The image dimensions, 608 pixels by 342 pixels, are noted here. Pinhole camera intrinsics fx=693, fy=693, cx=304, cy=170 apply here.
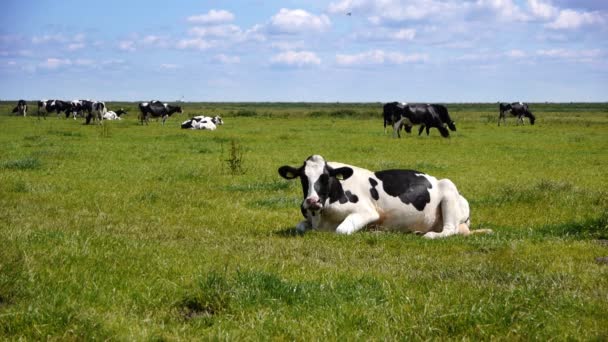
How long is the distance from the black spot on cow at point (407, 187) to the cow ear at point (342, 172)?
613 mm

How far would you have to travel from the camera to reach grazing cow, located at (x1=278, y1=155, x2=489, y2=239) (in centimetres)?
1040

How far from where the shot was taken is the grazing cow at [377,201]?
34.1 ft

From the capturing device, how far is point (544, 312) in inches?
225

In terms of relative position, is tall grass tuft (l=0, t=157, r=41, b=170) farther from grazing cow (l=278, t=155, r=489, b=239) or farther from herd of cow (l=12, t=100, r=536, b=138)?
herd of cow (l=12, t=100, r=536, b=138)

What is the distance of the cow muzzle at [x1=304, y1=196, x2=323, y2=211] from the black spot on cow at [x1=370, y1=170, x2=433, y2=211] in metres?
1.32

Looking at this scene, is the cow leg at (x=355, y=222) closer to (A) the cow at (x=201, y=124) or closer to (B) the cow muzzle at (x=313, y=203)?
(B) the cow muzzle at (x=313, y=203)

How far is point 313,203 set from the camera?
999 centimetres

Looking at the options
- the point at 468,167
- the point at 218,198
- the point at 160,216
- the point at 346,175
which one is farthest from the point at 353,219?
the point at 468,167

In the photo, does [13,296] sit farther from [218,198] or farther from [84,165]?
[84,165]

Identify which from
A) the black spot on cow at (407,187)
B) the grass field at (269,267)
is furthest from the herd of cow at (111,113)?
the black spot on cow at (407,187)

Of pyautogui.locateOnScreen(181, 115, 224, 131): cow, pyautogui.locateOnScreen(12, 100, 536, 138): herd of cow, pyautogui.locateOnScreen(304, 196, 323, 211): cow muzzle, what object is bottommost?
pyautogui.locateOnScreen(304, 196, 323, 211): cow muzzle

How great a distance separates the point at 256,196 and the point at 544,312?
31.5 feet

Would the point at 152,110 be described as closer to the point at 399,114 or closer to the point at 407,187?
the point at 399,114

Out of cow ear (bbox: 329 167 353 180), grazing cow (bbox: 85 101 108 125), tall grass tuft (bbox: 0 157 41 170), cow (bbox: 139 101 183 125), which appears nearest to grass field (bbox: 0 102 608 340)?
cow ear (bbox: 329 167 353 180)
